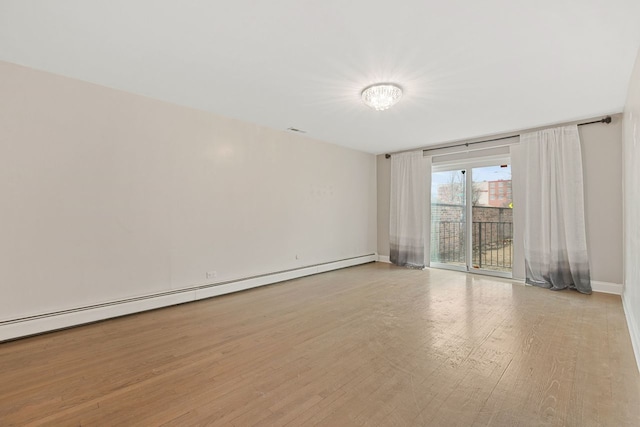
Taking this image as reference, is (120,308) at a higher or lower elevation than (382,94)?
lower

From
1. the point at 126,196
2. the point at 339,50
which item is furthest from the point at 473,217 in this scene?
the point at 126,196

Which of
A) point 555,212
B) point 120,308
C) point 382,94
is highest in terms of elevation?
point 382,94

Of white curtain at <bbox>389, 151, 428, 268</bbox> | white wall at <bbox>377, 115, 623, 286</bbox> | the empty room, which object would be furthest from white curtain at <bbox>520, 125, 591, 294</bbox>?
white curtain at <bbox>389, 151, 428, 268</bbox>

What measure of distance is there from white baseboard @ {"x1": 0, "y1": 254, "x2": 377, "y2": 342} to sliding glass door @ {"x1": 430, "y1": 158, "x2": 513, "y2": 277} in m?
3.11

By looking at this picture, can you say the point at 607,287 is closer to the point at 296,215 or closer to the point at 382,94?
the point at 382,94

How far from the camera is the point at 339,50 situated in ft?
7.79

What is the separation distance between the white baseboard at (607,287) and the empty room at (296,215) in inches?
1.0

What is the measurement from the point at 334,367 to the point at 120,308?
253 cm

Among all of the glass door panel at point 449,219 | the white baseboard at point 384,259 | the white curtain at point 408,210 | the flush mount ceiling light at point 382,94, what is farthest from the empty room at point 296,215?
the white baseboard at point 384,259

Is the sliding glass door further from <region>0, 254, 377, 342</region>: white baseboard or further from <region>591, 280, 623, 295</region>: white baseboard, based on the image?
<region>0, 254, 377, 342</region>: white baseboard

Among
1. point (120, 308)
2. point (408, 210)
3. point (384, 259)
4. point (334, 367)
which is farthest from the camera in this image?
point (384, 259)

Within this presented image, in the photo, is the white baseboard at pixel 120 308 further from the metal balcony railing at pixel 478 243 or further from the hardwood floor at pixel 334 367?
the metal balcony railing at pixel 478 243

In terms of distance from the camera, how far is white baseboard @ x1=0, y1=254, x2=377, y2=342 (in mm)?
2656

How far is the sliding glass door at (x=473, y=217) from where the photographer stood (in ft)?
16.8
